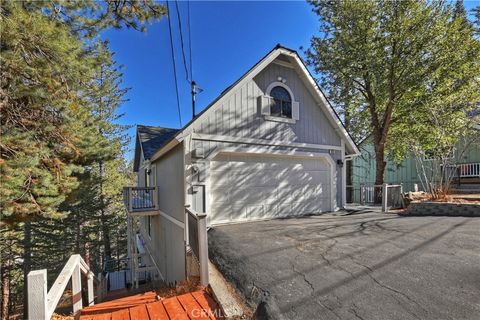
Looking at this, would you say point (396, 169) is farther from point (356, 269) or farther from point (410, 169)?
point (356, 269)

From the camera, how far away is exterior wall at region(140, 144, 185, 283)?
721 centimetres

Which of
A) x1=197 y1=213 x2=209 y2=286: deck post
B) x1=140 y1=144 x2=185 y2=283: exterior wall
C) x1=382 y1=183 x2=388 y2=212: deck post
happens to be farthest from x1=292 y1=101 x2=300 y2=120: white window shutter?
x1=197 y1=213 x2=209 y2=286: deck post

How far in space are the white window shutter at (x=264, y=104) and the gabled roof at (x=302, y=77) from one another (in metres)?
0.78

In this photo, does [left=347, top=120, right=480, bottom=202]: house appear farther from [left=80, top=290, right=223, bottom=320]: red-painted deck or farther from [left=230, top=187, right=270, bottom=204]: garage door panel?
[left=80, top=290, right=223, bottom=320]: red-painted deck

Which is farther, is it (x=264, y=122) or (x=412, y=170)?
(x=412, y=170)

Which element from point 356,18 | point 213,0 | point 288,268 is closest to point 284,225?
point 288,268

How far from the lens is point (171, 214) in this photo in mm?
8266

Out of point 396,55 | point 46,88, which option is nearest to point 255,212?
point 46,88

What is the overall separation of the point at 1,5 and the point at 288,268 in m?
6.46

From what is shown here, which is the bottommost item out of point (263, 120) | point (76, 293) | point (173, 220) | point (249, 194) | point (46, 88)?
point (76, 293)

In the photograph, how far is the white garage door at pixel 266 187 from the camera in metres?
7.41

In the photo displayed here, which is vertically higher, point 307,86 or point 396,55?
point 396,55

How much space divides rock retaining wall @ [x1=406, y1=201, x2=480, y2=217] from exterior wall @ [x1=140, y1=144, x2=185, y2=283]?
8.02 metres

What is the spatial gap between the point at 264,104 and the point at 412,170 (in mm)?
15586
